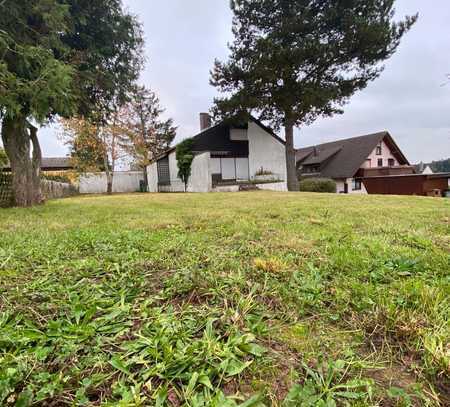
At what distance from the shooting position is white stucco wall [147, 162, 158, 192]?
64.9 ft

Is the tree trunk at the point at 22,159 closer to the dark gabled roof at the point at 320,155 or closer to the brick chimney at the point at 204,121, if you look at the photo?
the brick chimney at the point at 204,121

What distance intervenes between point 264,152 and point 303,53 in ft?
23.4

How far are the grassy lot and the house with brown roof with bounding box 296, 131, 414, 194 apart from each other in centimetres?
2280

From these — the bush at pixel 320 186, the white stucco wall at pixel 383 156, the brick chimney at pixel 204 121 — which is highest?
the brick chimney at pixel 204 121

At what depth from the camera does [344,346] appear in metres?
1.08

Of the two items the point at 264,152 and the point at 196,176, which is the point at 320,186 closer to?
the point at 264,152

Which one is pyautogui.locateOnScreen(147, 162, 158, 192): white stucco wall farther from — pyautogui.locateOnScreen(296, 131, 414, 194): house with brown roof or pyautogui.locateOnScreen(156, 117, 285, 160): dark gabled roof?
pyautogui.locateOnScreen(296, 131, 414, 194): house with brown roof

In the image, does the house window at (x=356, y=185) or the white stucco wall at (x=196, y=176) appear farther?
the house window at (x=356, y=185)

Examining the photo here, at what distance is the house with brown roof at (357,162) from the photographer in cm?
2225

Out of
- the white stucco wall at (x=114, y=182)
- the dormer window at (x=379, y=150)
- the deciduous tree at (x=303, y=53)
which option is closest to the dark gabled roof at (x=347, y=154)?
the dormer window at (x=379, y=150)

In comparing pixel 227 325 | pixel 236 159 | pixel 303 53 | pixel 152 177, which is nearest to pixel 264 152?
pixel 236 159

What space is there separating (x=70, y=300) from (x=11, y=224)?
3.39 m

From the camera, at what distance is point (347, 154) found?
964 inches

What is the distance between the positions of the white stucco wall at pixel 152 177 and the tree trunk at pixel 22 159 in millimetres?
12698
